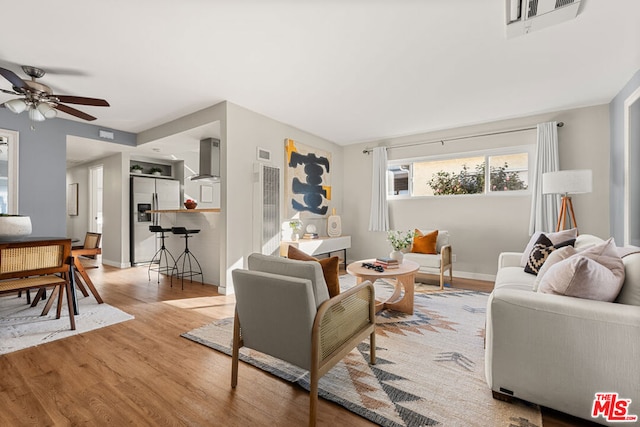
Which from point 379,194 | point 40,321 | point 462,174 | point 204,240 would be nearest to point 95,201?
point 204,240

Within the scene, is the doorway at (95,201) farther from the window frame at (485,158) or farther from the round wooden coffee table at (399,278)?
the round wooden coffee table at (399,278)

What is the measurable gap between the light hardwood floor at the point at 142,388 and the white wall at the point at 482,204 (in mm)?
3439

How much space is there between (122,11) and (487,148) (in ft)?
15.7

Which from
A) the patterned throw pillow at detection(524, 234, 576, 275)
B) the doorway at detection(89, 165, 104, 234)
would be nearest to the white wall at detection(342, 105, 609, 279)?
the patterned throw pillow at detection(524, 234, 576, 275)

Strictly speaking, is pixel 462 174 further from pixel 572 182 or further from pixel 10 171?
pixel 10 171

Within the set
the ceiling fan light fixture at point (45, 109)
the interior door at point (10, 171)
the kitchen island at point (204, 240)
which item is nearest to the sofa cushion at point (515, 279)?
the kitchen island at point (204, 240)

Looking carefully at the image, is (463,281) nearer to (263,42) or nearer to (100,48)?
(263,42)

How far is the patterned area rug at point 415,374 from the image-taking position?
150 centimetres

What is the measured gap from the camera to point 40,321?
280 cm

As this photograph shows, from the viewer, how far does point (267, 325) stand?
5.19ft

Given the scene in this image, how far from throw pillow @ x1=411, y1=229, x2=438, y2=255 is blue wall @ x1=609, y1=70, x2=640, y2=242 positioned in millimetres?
2040

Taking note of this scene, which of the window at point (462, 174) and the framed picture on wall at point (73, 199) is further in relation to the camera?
the framed picture on wall at point (73, 199)

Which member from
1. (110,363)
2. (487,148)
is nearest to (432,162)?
(487,148)

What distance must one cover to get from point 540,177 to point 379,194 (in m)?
2.44
